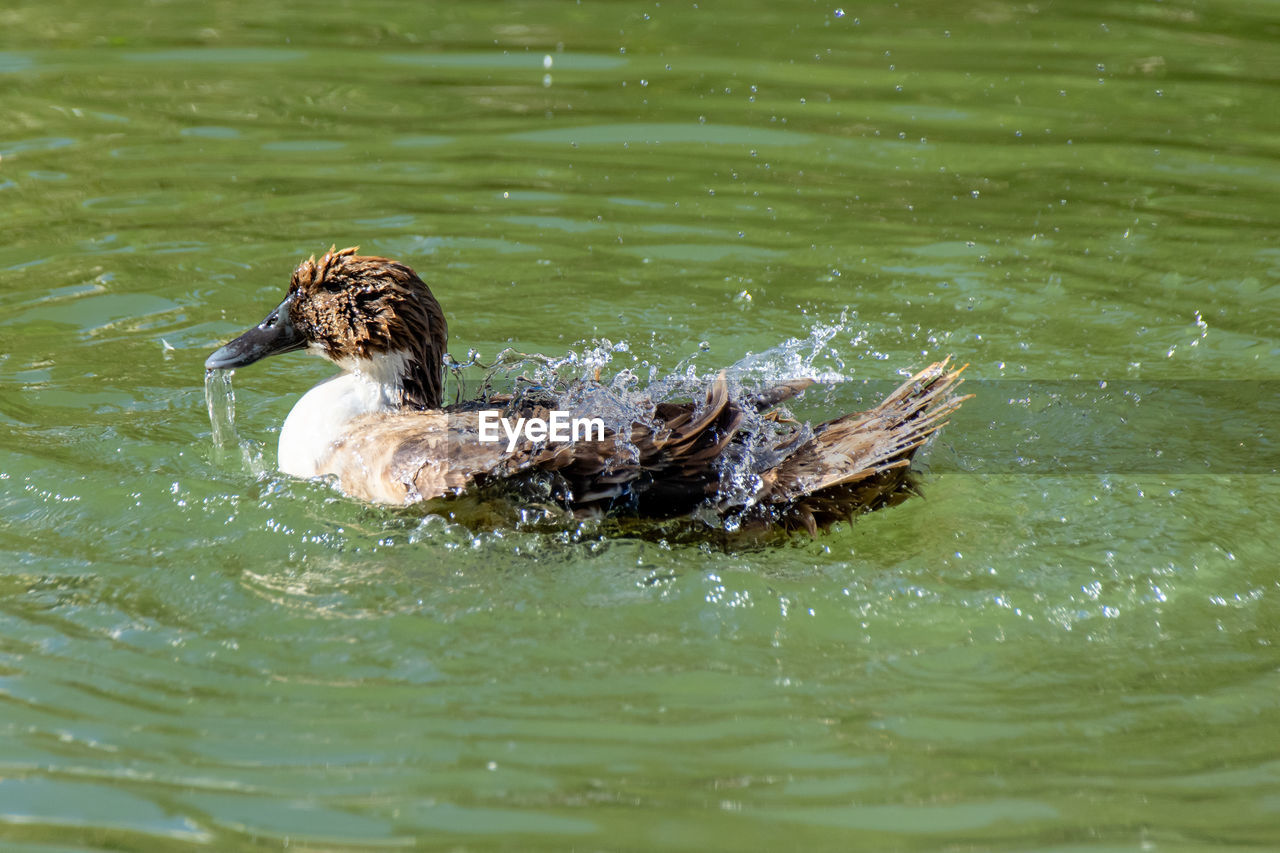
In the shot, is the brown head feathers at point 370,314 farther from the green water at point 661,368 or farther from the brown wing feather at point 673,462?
the green water at point 661,368

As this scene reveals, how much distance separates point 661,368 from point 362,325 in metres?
1.67

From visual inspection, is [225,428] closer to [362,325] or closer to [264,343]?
[264,343]

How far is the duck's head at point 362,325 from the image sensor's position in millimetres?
5516

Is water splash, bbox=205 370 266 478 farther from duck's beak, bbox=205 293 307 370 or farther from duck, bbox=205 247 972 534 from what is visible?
duck, bbox=205 247 972 534

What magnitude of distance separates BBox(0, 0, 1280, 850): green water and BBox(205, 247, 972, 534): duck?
0.19 metres

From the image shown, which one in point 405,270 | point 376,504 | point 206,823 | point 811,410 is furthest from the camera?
point 811,410

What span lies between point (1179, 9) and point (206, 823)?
991 cm

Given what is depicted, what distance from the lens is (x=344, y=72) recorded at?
9.80 m

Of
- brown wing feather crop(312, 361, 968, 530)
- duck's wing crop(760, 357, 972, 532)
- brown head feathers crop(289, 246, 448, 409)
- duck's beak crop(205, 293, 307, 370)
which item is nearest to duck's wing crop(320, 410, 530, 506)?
brown wing feather crop(312, 361, 968, 530)

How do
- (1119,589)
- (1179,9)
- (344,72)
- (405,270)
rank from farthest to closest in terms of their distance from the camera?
(1179,9), (344,72), (405,270), (1119,589)

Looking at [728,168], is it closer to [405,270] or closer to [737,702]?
[405,270]

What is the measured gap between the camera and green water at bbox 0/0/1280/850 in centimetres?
381

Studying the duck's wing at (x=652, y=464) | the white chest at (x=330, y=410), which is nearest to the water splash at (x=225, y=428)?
the white chest at (x=330, y=410)

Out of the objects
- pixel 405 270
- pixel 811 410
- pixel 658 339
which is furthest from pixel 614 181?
pixel 405 270
